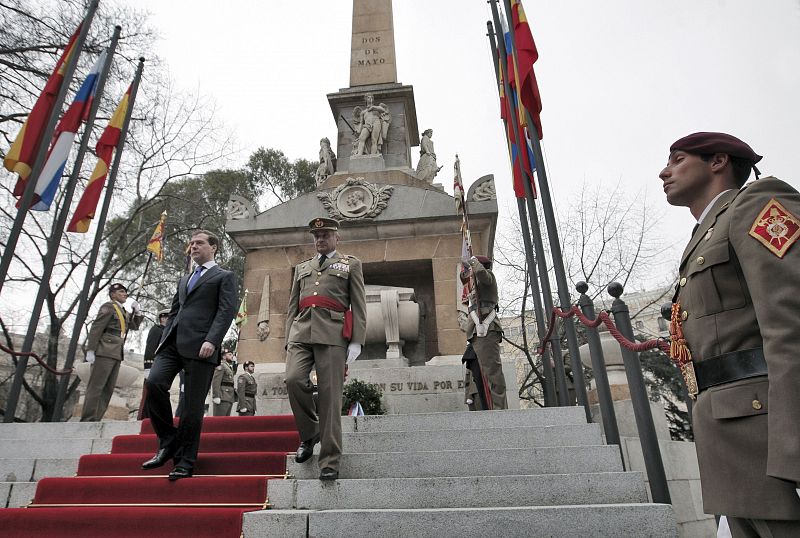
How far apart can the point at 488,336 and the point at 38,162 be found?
21.6 ft

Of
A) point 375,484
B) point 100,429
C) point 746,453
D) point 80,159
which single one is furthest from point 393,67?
point 746,453

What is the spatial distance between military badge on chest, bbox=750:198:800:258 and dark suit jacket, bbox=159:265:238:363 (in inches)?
152

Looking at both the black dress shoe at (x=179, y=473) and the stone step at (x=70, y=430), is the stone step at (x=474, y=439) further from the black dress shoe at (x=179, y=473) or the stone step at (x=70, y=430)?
the stone step at (x=70, y=430)

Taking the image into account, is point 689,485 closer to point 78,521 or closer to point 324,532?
point 324,532

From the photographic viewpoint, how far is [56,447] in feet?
17.2

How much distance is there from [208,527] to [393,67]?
37.3ft

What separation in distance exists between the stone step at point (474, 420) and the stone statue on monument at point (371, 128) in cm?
771

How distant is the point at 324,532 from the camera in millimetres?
3182

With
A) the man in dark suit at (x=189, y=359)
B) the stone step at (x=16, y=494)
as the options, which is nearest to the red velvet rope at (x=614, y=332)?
the man in dark suit at (x=189, y=359)

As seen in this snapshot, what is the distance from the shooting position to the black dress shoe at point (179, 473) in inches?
161

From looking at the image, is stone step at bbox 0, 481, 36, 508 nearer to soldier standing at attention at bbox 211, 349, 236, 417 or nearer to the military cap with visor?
the military cap with visor

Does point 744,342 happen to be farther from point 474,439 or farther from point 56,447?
point 56,447

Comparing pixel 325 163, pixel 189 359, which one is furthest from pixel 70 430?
pixel 325 163

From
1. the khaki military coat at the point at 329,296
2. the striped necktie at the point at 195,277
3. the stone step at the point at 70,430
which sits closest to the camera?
the khaki military coat at the point at 329,296
